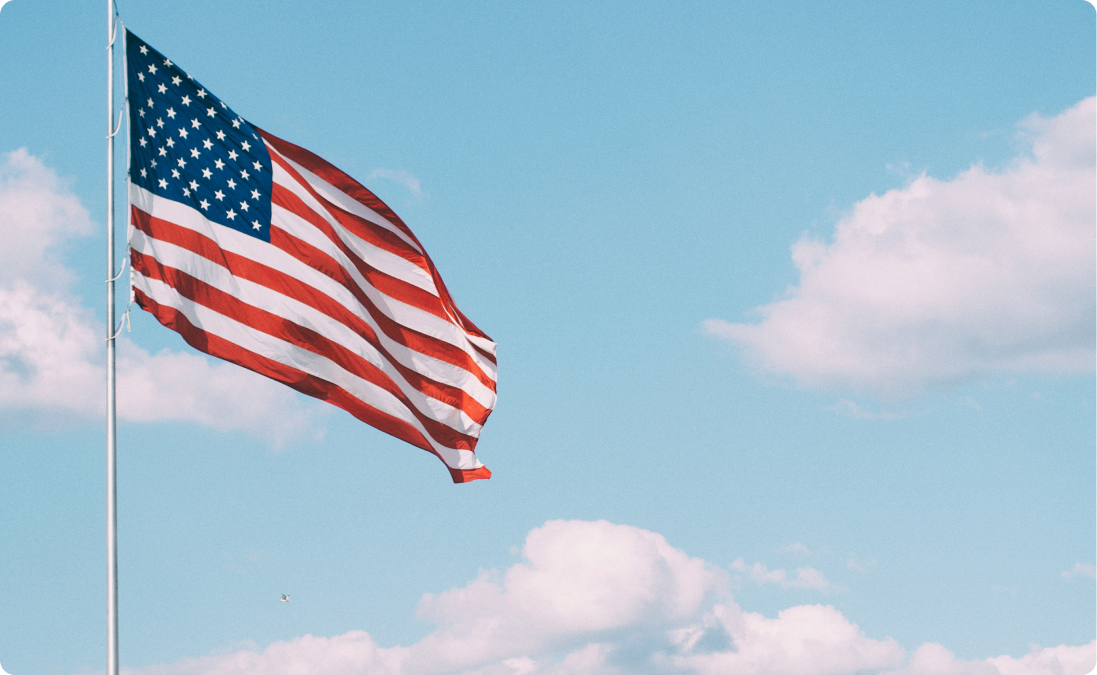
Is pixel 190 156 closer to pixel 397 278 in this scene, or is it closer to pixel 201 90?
pixel 201 90

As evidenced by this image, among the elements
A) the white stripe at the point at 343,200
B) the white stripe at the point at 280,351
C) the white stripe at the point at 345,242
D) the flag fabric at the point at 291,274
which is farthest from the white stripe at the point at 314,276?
the white stripe at the point at 280,351

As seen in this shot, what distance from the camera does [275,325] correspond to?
27.9 metres

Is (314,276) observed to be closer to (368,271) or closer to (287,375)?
(368,271)

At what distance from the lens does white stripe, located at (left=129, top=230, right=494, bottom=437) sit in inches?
1042

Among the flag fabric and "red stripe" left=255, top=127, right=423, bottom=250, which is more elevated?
"red stripe" left=255, top=127, right=423, bottom=250

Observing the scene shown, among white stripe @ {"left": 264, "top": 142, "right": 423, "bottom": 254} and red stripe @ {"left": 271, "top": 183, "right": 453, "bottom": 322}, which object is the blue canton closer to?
red stripe @ {"left": 271, "top": 183, "right": 453, "bottom": 322}

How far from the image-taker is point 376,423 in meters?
29.6

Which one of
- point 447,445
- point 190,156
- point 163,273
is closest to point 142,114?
point 190,156

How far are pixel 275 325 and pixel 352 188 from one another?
447 cm

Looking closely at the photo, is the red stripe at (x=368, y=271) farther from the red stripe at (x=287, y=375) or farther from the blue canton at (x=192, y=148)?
the red stripe at (x=287, y=375)

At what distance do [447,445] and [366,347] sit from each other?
343cm

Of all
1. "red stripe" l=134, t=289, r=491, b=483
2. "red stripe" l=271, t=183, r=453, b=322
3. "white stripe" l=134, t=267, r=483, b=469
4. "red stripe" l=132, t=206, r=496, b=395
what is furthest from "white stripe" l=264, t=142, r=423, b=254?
"red stripe" l=134, t=289, r=491, b=483

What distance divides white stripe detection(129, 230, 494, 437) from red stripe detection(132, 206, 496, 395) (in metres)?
0.14

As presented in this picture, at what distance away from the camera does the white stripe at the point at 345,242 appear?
2917 centimetres
